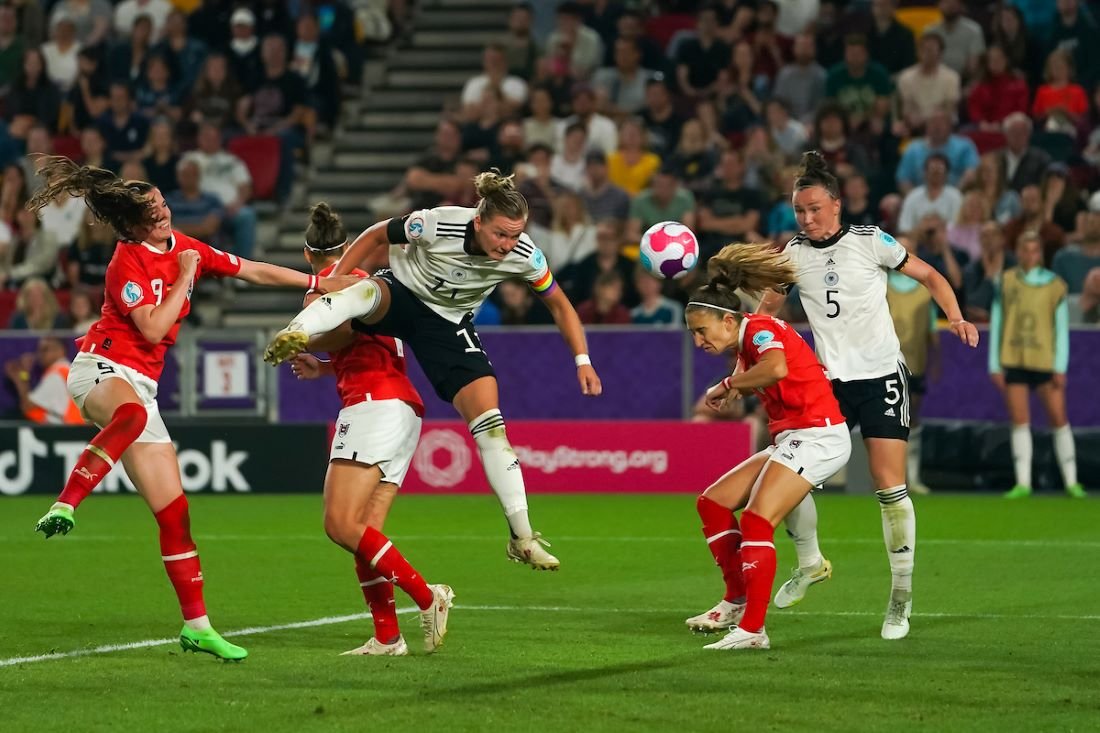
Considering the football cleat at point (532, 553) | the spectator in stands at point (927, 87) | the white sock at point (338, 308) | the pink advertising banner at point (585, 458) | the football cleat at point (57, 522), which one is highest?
the spectator in stands at point (927, 87)

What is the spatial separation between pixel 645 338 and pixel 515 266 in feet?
31.1

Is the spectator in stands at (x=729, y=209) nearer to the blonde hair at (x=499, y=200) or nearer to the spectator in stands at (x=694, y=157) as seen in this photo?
the spectator in stands at (x=694, y=157)

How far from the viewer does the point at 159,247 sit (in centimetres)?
784

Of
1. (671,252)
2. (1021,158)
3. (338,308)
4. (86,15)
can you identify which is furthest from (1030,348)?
(86,15)

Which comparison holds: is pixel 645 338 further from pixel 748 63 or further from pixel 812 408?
pixel 812 408

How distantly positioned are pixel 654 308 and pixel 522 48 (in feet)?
16.0

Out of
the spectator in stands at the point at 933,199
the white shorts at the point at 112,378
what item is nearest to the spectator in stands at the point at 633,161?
the spectator in stands at the point at 933,199

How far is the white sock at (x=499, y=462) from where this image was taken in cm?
823

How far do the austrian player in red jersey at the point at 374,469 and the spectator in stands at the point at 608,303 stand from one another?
32.6 feet

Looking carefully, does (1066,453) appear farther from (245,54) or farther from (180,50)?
(180,50)

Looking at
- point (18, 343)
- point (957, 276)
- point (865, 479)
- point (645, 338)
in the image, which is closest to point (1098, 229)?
point (957, 276)

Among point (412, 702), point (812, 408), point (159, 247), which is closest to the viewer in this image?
point (412, 702)

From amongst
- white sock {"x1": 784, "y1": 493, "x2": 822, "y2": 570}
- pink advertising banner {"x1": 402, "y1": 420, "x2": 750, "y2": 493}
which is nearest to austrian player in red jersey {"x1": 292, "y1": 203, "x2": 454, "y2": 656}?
white sock {"x1": 784, "y1": 493, "x2": 822, "y2": 570}

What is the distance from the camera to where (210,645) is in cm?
782
